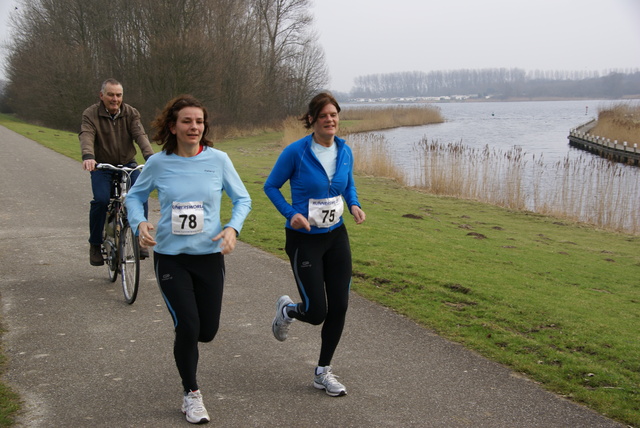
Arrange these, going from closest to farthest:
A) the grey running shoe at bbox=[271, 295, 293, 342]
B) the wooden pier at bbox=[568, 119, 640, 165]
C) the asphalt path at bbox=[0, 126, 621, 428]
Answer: the asphalt path at bbox=[0, 126, 621, 428], the grey running shoe at bbox=[271, 295, 293, 342], the wooden pier at bbox=[568, 119, 640, 165]

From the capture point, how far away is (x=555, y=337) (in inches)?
233

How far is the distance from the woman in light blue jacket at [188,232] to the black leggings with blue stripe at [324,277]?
20.3 inches

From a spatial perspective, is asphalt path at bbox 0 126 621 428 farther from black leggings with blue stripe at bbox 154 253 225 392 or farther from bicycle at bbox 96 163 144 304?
black leggings with blue stripe at bbox 154 253 225 392

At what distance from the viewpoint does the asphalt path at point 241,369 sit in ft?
13.3

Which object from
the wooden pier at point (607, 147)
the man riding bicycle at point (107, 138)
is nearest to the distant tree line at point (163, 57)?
the wooden pier at point (607, 147)

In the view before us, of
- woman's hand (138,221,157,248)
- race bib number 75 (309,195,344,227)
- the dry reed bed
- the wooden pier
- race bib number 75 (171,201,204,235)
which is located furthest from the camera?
the wooden pier

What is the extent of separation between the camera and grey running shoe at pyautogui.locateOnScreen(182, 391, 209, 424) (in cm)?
388

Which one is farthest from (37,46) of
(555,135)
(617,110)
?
(617,110)

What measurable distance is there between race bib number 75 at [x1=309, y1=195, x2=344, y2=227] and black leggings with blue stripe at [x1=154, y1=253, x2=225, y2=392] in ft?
2.29

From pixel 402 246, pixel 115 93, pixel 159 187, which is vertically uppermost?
pixel 115 93

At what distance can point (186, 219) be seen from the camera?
395 centimetres

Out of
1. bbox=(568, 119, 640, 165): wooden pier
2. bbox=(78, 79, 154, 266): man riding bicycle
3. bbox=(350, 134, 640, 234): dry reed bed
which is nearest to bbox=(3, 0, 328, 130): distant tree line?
bbox=(350, 134, 640, 234): dry reed bed

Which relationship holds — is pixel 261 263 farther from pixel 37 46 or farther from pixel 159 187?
pixel 37 46

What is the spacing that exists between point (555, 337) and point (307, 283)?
2742 millimetres
